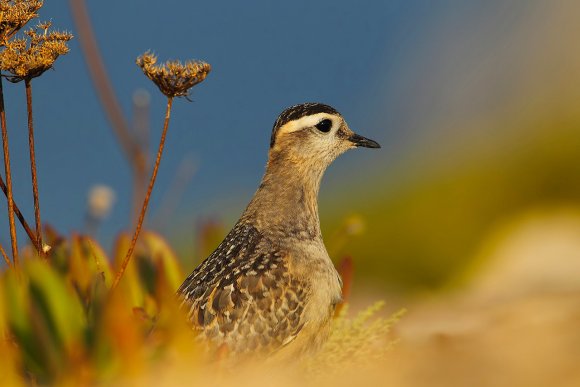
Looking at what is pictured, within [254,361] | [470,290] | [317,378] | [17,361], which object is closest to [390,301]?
[470,290]

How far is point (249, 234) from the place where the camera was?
25.2 feet

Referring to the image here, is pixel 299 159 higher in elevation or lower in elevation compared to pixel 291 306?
higher

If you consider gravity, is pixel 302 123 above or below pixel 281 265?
above

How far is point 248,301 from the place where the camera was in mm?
7145

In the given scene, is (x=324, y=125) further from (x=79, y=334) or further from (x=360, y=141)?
(x=79, y=334)

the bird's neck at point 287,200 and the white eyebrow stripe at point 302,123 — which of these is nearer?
the bird's neck at point 287,200

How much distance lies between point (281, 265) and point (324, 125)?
4.92 feet

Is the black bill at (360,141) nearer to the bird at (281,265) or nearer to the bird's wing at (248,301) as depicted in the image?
the bird at (281,265)

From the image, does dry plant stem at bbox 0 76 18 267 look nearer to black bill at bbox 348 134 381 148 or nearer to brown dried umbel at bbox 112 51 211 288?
brown dried umbel at bbox 112 51 211 288

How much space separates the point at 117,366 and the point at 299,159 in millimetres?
2559

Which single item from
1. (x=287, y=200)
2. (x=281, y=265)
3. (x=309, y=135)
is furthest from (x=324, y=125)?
(x=281, y=265)

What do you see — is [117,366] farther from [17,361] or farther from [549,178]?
[549,178]

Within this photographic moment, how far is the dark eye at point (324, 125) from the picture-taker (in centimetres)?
818

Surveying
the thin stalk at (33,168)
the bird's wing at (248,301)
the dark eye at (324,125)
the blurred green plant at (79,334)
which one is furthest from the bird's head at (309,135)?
the thin stalk at (33,168)
